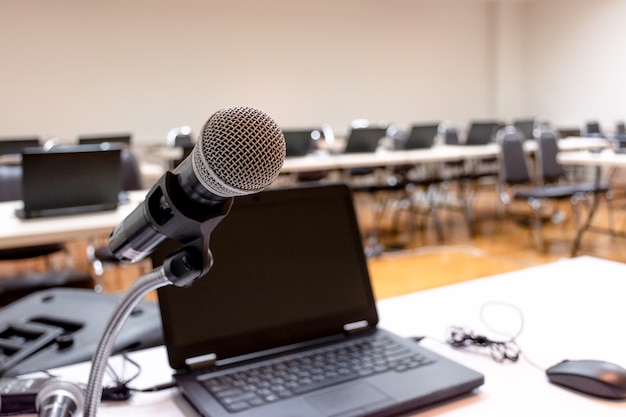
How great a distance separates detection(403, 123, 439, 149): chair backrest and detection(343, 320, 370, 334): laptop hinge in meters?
4.21

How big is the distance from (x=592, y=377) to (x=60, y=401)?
648mm

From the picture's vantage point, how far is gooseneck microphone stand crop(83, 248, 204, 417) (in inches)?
20.1

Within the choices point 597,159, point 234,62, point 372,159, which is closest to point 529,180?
point 597,159

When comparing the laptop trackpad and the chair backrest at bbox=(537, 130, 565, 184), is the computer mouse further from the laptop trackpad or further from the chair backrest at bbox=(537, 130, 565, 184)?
the chair backrest at bbox=(537, 130, 565, 184)

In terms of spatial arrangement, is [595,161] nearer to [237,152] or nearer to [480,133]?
[480,133]

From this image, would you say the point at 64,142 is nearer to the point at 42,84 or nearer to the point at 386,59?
the point at 42,84

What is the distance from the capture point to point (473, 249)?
14.3 feet

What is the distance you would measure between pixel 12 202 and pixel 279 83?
519 cm

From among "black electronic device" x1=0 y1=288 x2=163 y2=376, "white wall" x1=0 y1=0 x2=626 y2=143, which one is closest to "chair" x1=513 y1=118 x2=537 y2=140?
"white wall" x1=0 y1=0 x2=626 y2=143

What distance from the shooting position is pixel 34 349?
104 centimetres

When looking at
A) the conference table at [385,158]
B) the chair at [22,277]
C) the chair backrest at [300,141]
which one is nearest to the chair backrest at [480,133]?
the conference table at [385,158]

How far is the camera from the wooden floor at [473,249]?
3.64 meters

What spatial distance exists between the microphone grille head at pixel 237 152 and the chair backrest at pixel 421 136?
465 cm

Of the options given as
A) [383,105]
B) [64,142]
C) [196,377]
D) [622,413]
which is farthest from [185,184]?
[383,105]
